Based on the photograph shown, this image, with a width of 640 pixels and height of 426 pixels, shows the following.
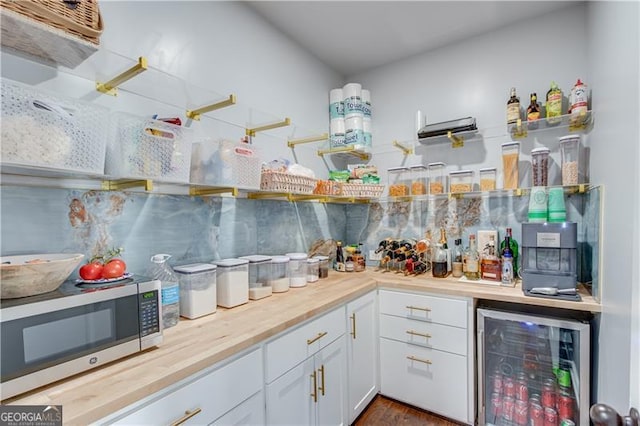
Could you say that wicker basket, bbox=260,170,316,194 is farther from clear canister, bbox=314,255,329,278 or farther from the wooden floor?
the wooden floor

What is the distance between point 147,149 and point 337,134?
178 centimetres

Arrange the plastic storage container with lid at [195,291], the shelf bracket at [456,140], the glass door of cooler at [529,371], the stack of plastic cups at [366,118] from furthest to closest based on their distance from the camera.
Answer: the stack of plastic cups at [366,118], the shelf bracket at [456,140], the glass door of cooler at [529,371], the plastic storage container with lid at [195,291]

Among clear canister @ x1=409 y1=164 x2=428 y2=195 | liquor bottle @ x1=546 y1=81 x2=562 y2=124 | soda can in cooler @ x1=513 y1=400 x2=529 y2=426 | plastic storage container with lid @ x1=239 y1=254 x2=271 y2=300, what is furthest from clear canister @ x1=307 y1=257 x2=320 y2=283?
liquor bottle @ x1=546 y1=81 x2=562 y2=124

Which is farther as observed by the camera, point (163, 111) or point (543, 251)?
point (543, 251)

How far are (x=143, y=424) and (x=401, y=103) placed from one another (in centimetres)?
272

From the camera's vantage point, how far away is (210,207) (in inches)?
66.4

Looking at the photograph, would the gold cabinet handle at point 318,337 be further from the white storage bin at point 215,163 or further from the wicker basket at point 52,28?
the wicker basket at point 52,28

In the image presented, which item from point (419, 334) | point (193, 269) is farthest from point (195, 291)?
point (419, 334)

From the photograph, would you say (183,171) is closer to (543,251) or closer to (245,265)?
(245,265)

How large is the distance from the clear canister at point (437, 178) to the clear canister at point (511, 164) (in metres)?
0.43

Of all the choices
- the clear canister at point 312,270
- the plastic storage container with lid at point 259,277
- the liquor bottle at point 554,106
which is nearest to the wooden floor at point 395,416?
the clear canister at point 312,270

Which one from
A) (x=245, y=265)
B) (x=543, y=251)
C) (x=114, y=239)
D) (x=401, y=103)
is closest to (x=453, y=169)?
(x=401, y=103)

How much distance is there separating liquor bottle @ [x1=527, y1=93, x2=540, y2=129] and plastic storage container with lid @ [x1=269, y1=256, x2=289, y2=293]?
1.89m

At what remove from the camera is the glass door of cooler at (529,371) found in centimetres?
163
